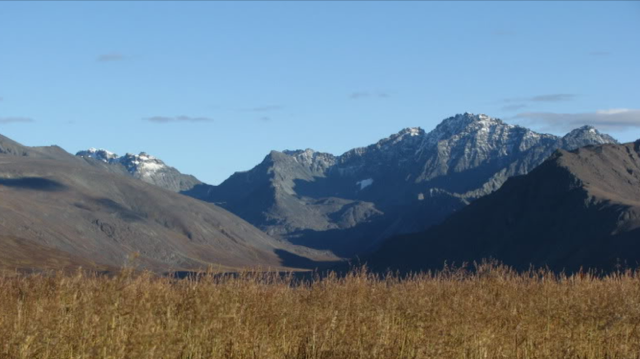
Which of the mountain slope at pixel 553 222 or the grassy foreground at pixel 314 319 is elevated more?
the mountain slope at pixel 553 222

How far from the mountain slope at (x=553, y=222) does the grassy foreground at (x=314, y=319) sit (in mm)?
108325

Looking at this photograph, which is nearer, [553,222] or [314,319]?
[314,319]

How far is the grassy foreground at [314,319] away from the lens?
949 cm

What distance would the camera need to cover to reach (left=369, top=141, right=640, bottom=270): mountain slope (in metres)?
132

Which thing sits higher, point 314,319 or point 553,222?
point 553,222

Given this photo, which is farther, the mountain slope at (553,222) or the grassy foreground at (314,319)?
the mountain slope at (553,222)

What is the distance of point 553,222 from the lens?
6058 inches

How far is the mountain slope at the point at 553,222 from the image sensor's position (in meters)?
132

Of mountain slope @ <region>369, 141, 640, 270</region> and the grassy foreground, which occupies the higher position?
mountain slope @ <region>369, 141, 640, 270</region>

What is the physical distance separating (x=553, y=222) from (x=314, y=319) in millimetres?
148129

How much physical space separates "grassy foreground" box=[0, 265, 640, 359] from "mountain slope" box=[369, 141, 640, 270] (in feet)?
355

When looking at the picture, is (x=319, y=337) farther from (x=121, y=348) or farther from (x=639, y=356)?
(x=639, y=356)

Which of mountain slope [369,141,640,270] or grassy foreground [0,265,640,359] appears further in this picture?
mountain slope [369,141,640,270]

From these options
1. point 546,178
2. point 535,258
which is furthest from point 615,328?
point 546,178
